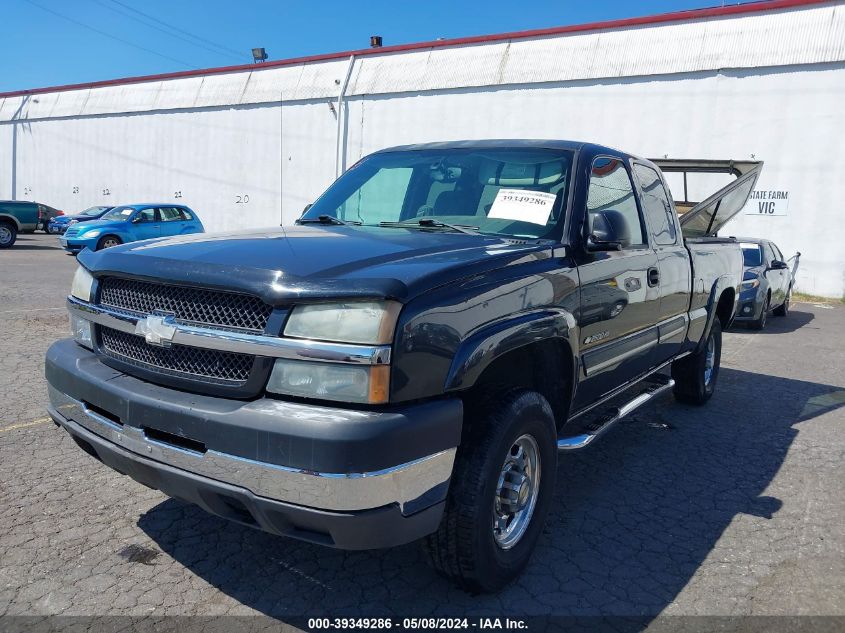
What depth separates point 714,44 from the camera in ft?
56.4

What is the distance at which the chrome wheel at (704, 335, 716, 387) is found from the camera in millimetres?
6289

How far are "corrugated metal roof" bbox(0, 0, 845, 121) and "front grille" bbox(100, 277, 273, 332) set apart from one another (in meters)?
17.6

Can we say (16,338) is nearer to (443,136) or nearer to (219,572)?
(219,572)

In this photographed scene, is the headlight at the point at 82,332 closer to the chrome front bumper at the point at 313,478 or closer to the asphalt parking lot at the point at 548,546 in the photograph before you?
the chrome front bumper at the point at 313,478

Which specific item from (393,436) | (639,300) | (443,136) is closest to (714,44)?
(443,136)

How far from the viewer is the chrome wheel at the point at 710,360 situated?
20.6ft

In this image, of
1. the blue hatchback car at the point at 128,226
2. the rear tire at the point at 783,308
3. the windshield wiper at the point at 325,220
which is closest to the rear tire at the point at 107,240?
the blue hatchback car at the point at 128,226

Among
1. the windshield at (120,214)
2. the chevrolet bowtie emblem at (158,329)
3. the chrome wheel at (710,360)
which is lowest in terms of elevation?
Answer: the chrome wheel at (710,360)

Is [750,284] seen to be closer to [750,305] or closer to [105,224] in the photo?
[750,305]

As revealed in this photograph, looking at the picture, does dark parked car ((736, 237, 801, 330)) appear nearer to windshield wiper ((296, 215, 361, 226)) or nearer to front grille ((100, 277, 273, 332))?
windshield wiper ((296, 215, 361, 226))

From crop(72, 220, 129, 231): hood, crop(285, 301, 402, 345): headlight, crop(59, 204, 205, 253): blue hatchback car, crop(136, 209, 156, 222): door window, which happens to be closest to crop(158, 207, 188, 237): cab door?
crop(59, 204, 205, 253): blue hatchback car

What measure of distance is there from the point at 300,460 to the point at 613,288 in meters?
2.22

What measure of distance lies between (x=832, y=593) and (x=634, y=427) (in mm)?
2522

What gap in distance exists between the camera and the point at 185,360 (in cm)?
257
